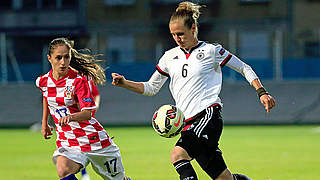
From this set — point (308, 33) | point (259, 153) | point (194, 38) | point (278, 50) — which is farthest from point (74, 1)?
point (194, 38)

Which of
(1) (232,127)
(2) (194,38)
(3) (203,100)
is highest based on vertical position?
(2) (194,38)

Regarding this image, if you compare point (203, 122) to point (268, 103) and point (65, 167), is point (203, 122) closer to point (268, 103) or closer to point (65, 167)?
point (268, 103)

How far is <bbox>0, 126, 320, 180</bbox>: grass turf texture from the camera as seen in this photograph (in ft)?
35.5

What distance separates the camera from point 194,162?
41.8 feet

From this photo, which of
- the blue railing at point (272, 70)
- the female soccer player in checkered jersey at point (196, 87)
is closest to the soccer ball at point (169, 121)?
the female soccer player in checkered jersey at point (196, 87)

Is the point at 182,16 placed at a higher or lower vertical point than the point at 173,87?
higher

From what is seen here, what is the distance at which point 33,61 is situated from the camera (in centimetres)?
2598

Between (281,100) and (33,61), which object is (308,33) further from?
(33,61)

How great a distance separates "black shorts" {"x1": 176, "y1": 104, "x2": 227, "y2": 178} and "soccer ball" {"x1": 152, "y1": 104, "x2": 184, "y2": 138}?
Result: 11 cm

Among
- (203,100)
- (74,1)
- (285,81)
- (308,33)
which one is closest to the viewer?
(203,100)

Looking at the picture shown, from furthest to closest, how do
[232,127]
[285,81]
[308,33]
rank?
1. [308,33]
2. [285,81]
3. [232,127]

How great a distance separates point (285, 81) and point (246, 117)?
190 cm

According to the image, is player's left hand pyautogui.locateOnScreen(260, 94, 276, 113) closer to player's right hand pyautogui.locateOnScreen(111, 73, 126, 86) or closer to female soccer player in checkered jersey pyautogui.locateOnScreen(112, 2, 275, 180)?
female soccer player in checkered jersey pyautogui.locateOnScreen(112, 2, 275, 180)

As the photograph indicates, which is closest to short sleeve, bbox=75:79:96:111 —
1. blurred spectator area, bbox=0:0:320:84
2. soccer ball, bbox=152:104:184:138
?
soccer ball, bbox=152:104:184:138
